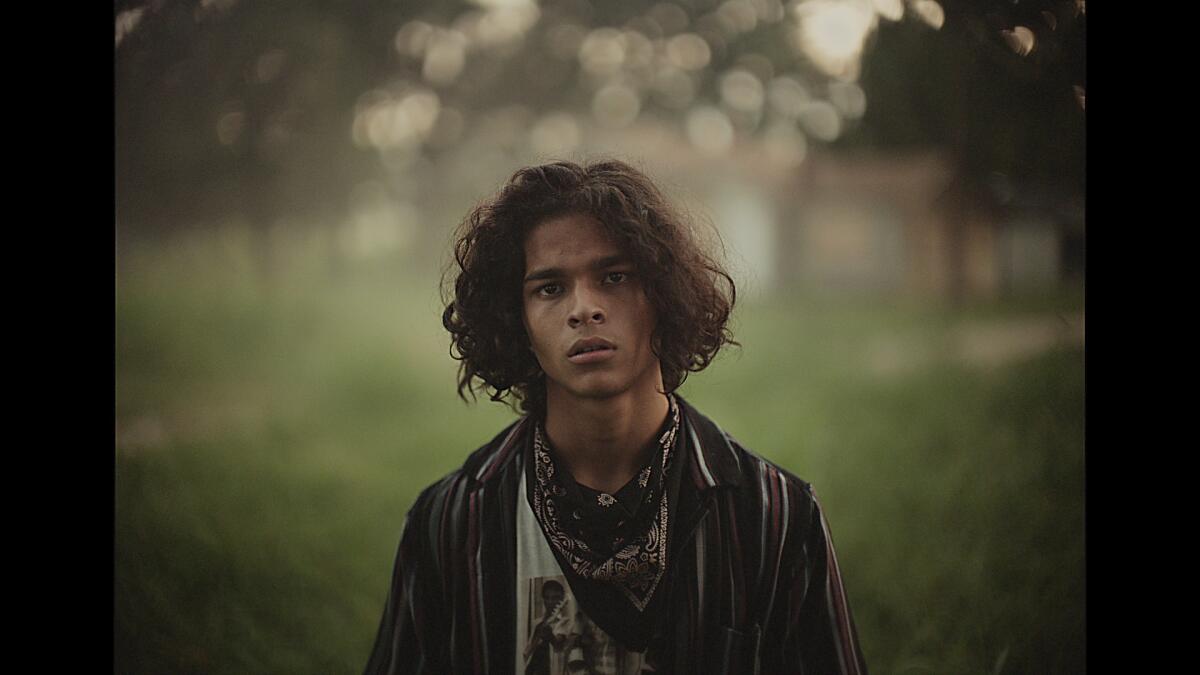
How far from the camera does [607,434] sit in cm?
306

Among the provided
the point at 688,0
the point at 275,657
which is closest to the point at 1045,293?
the point at 688,0

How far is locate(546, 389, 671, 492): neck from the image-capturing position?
305 centimetres

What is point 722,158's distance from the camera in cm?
329

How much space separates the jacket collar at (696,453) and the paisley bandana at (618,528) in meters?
0.09

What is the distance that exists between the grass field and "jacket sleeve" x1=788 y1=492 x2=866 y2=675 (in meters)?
0.18

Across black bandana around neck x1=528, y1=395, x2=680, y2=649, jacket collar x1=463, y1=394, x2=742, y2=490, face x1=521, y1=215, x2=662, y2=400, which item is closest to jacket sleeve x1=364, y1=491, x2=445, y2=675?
jacket collar x1=463, y1=394, x2=742, y2=490

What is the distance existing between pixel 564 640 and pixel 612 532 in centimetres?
36

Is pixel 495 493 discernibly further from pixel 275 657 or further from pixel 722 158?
pixel 722 158

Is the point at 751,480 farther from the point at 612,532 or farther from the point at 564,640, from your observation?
the point at 564,640

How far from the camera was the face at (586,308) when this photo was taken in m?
2.98

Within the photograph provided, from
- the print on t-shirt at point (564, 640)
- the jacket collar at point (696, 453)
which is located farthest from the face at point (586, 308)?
the print on t-shirt at point (564, 640)

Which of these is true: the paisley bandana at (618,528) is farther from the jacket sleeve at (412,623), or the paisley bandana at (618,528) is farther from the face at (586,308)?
the jacket sleeve at (412,623)

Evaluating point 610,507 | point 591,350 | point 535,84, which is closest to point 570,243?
point 591,350

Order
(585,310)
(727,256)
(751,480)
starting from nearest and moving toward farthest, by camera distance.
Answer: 1. (585,310)
2. (751,480)
3. (727,256)
